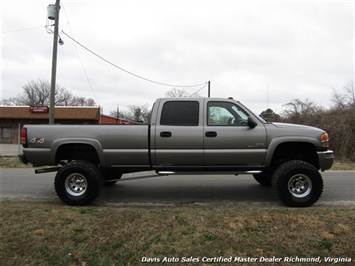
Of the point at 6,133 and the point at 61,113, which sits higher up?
the point at 61,113

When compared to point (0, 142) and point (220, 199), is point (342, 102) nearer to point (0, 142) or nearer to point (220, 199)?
point (220, 199)

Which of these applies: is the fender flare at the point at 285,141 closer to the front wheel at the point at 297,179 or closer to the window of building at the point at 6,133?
the front wheel at the point at 297,179

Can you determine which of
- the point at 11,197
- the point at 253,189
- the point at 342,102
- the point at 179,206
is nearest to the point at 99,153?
the point at 179,206

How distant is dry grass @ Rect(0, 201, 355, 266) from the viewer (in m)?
3.60

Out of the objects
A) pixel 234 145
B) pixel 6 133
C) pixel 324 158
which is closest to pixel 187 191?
pixel 234 145

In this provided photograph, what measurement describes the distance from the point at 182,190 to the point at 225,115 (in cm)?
229

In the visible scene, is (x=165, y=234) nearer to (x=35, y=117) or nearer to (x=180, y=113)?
(x=180, y=113)

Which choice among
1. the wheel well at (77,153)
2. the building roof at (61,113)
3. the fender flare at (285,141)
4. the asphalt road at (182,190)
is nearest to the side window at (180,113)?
the asphalt road at (182,190)

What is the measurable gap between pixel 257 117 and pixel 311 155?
4.29 ft

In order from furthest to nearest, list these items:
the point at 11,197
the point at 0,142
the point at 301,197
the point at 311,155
→ the point at 0,142, the point at 11,197, the point at 311,155, the point at 301,197

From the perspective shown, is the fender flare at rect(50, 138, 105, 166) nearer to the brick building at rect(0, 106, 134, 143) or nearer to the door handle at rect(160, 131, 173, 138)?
the door handle at rect(160, 131, 173, 138)

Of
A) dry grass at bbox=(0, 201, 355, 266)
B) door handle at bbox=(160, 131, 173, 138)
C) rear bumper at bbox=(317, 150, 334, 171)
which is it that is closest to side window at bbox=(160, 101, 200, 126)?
door handle at bbox=(160, 131, 173, 138)

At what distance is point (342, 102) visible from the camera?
19781 mm

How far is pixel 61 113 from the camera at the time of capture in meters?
32.8
